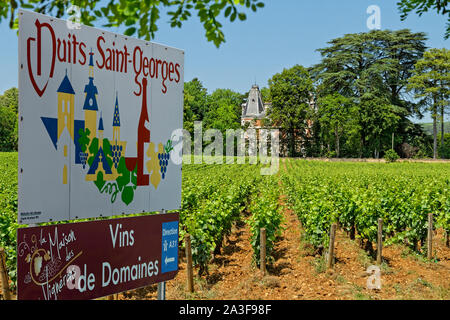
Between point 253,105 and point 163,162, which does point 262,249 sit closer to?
point 163,162

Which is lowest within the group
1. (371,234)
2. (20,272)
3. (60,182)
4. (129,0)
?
(371,234)

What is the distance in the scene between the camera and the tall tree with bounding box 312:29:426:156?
60.8 meters

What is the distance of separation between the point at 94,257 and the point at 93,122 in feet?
3.26

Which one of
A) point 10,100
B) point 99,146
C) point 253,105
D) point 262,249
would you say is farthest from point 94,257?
point 10,100

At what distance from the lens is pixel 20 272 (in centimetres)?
247

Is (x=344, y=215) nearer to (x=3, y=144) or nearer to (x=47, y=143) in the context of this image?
(x=47, y=143)

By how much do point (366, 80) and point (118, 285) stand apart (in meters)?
64.0

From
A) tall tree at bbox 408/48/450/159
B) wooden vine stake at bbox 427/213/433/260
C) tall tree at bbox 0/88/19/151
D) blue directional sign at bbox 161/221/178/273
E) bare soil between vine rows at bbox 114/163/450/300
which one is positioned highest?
tall tree at bbox 408/48/450/159

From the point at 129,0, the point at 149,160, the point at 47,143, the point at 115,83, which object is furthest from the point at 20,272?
the point at 129,0

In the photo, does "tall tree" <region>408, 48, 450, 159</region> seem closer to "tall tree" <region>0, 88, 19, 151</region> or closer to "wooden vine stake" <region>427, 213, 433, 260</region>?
"wooden vine stake" <region>427, 213, 433, 260</region>

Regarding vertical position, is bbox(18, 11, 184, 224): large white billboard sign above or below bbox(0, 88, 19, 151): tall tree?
below

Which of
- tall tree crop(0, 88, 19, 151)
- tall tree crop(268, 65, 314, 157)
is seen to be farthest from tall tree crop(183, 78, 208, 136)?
tall tree crop(0, 88, 19, 151)

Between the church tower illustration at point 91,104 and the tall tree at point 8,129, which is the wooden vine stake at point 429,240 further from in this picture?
the tall tree at point 8,129

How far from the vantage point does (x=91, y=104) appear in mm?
2777
